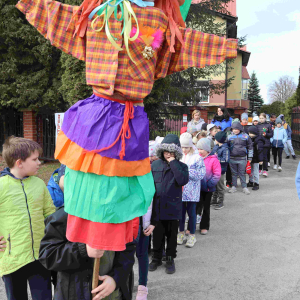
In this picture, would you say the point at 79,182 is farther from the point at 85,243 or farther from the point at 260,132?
the point at 260,132

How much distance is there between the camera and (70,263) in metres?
1.67

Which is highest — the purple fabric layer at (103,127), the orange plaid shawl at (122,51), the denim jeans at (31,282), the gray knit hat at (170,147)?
the orange plaid shawl at (122,51)

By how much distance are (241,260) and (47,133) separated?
29.2 ft

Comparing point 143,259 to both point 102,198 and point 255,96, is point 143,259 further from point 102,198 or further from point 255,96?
point 255,96

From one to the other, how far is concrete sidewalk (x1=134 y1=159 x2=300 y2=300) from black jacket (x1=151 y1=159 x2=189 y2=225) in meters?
0.81

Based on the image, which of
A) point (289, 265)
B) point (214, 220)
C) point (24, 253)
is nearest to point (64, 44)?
point (24, 253)

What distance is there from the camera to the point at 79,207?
1.52 meters

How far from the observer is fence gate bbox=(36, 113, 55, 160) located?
11.1 meters

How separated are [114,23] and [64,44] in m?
0.33

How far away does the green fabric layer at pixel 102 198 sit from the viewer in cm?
148

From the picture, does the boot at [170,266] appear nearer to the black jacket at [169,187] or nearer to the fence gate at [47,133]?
the black jacket at [169,187]

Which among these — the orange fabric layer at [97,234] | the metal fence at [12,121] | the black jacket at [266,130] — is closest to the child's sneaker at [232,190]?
the black jacket at [266,130]

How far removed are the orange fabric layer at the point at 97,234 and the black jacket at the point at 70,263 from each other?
136 mm

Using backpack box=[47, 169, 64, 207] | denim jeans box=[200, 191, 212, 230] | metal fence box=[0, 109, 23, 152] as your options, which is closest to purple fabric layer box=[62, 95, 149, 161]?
backpack box=[47, 169, 64, 207]
